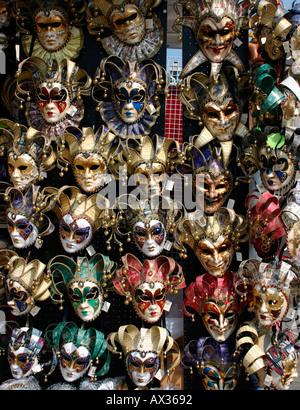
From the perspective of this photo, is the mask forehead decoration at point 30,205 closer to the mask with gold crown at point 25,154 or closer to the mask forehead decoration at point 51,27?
the mask with gold crown at point 25,154

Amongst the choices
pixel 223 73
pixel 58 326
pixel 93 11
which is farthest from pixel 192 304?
pixel 93 11

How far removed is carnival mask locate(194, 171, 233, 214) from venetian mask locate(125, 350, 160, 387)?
0.97 m

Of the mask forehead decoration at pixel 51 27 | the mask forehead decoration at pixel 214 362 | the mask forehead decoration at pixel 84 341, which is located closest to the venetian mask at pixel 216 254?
the mask forehead decoration at pixel 214 362

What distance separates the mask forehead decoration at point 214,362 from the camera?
3.45 meters

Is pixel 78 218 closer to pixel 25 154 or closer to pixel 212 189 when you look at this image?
pixel 25 154

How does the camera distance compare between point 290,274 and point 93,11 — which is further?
point 93,11

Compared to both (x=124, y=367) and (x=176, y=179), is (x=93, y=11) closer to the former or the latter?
(x=176, y=179)

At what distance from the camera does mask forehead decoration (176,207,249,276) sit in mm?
3490

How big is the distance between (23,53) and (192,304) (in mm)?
2001

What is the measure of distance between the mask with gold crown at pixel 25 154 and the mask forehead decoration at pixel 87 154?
10cm

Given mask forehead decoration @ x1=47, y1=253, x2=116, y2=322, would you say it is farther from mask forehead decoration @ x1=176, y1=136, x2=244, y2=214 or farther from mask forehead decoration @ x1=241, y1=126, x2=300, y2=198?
mask forehead decoration @ x1=241, y1=126, x2=300, y2=198

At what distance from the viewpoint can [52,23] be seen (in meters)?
3.68
